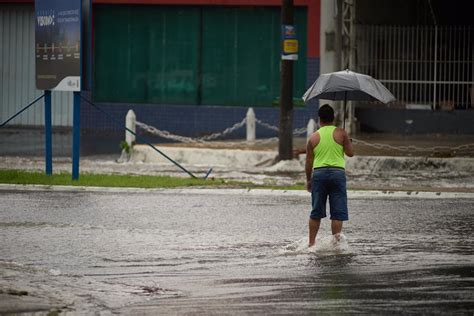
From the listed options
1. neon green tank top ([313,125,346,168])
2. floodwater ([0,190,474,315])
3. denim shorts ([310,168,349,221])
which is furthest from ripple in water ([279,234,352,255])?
neon green tank top ([313,125,346,168])

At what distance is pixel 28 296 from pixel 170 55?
26631 mm

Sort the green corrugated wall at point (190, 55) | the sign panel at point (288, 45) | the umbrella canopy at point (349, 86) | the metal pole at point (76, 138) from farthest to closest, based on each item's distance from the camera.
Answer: the green corrugated wall at point (190, 55) → the sign panel at point (288, 45) → the metal pole at point (76, 138) → the umbrella canopy at point (349, 86)

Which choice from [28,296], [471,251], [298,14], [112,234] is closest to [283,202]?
[112,234]

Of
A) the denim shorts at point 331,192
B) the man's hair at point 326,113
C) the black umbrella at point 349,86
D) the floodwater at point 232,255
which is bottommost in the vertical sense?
the floodwater at point 232,255

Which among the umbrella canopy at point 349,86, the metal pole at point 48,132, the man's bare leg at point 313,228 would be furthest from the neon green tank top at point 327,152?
the metal pole at point 48,132

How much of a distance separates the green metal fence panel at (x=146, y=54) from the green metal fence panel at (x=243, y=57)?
18.6 inches

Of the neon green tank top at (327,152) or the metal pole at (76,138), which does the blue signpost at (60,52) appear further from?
the neon green tank top at (327,152)

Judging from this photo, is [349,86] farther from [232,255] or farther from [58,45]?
[58,45]

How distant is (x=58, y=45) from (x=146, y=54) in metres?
15.5

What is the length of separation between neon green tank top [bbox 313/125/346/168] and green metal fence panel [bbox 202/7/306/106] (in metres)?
21.8

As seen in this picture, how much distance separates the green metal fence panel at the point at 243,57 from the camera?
3519 cm

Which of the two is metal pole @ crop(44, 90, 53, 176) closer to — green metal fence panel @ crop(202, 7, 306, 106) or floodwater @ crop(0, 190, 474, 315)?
floodwater @ crop(0, 190, 474, 315)

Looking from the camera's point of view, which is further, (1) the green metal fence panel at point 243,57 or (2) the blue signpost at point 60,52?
(1) the green metal fence panel at point 243,57

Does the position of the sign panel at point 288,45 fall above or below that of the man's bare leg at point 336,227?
above
